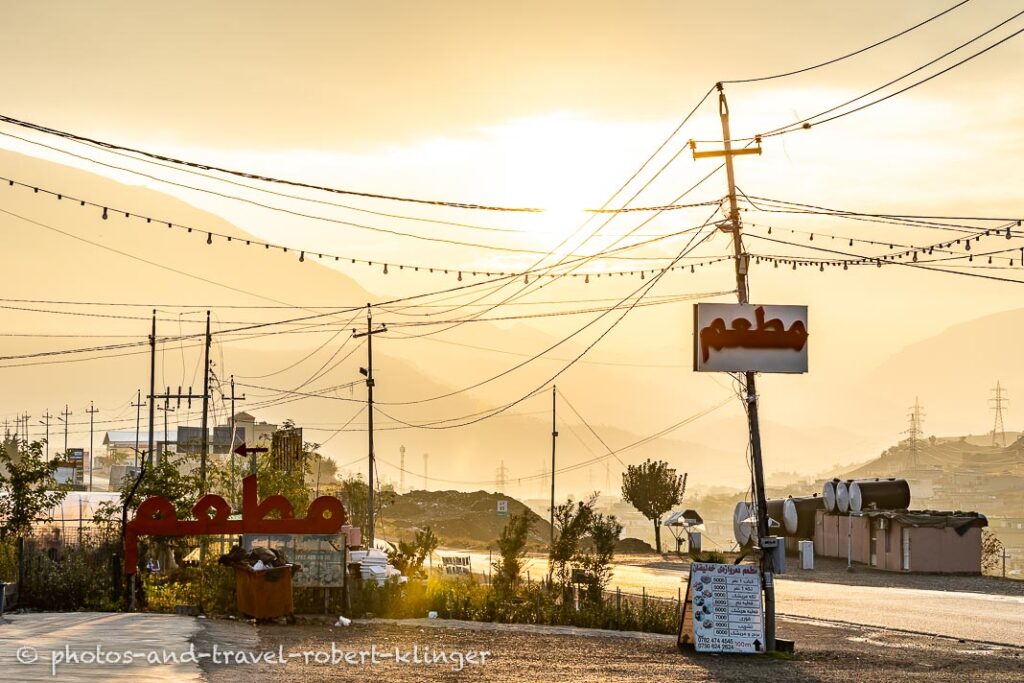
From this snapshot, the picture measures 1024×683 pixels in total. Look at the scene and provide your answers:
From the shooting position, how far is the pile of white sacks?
3250 centimetres

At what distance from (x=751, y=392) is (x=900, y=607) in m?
14.8

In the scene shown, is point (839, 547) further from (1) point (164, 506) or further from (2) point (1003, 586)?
(1) point (164, 506)

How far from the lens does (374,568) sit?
3306 cm

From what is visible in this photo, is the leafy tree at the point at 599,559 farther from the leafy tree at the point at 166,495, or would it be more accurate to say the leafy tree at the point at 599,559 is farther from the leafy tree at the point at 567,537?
the leafy tree at the point at 166,495

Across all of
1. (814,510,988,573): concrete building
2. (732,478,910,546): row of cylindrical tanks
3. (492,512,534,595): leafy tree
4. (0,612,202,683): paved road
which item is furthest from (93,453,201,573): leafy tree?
(814,510,988,573): concrete building

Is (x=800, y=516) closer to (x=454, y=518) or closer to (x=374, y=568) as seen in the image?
(x=374, y=568)

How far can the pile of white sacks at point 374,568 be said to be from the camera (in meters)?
32.5

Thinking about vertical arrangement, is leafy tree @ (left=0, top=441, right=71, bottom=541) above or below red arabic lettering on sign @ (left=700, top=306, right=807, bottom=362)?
below

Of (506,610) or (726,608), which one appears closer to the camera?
(726,608)

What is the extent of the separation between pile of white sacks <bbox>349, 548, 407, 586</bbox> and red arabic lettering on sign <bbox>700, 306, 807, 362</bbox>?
1051 centimetres

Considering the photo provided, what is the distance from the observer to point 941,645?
29.3 meters

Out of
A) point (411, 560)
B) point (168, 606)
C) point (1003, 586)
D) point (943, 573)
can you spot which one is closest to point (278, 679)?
point (168, 606)

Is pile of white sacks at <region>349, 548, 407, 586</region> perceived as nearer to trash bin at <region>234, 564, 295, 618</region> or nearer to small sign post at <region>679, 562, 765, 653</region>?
trash bin at <region>234, 564, 295, 618</region>

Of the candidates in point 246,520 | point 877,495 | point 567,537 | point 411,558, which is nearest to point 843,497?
point 877,495
